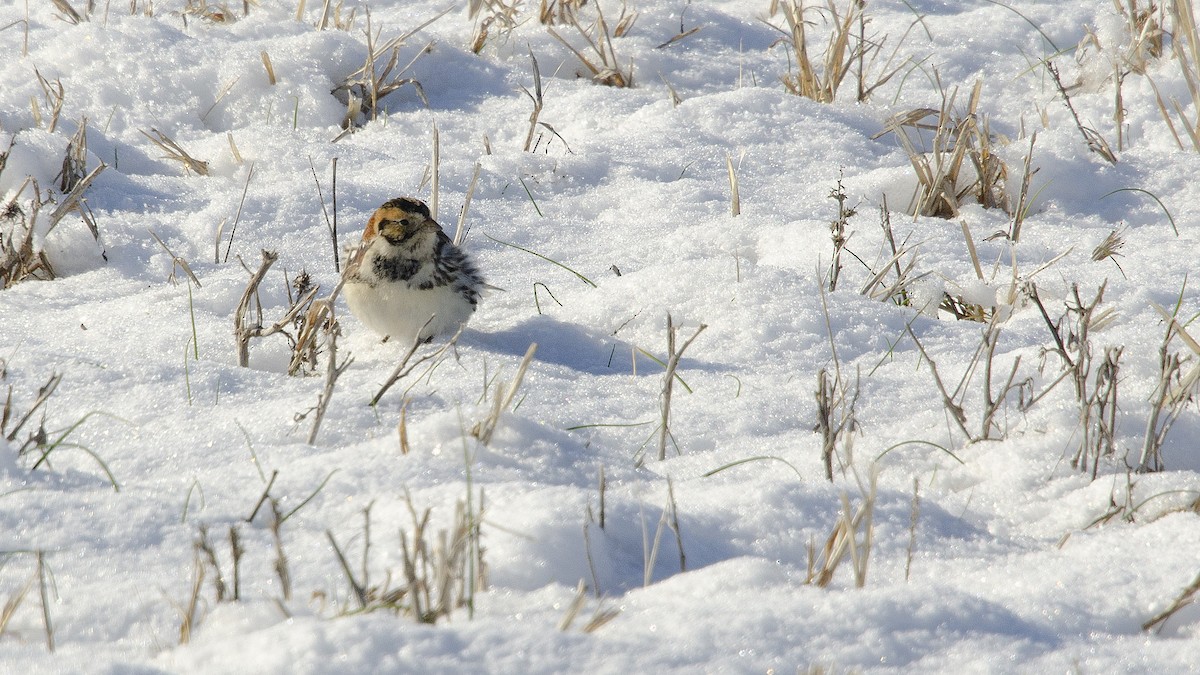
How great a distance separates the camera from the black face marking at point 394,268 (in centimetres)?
438

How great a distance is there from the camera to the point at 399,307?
438 centimetres

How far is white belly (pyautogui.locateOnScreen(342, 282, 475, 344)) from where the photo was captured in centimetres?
435

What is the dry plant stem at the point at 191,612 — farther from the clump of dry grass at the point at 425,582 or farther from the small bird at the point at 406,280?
the small bird at the point at 406,280

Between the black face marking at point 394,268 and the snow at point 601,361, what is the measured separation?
274 mm

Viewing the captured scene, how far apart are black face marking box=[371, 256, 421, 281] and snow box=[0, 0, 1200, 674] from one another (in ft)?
0.90

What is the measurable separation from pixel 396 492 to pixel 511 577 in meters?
0.48

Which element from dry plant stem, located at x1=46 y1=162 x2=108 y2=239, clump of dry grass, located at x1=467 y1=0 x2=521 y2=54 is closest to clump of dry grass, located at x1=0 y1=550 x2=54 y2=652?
dry plant stem, located at x1=46 y1=162 x2=108 y2=239

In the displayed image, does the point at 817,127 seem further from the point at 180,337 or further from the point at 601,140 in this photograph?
the point at 180,337

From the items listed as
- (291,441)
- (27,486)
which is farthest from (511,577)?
(27,486)

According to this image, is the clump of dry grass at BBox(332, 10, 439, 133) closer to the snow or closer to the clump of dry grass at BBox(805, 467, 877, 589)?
the snow

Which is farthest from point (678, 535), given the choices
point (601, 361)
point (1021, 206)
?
point (1021, 206)

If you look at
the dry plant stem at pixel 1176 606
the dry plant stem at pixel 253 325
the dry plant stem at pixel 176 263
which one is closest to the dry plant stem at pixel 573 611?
the dry plant stem at pixel 1176 606

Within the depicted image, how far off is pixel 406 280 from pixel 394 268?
0.06m

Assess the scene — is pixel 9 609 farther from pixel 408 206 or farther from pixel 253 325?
pixel 408 206
